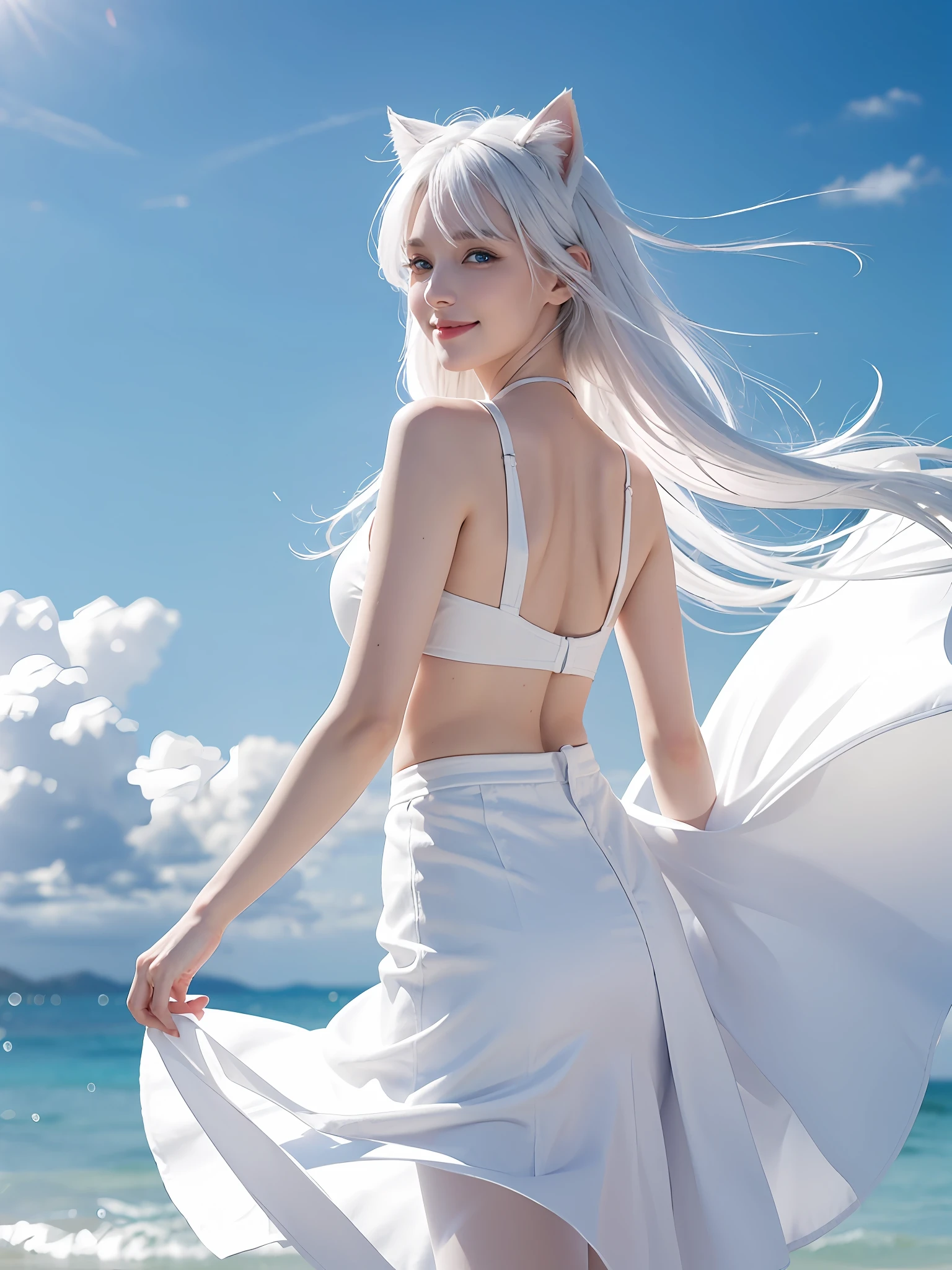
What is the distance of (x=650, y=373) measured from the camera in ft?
4.78

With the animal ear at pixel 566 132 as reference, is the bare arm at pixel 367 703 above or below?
below

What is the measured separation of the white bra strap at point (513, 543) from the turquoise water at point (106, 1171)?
12.2ft

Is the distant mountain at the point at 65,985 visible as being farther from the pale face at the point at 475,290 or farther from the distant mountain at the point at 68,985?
the pale face at the point at 475,290

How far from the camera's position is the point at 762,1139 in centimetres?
152

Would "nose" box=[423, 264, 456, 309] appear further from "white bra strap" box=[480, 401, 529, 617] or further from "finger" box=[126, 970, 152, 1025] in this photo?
"finger" box=[126, 970, 152, 1025]

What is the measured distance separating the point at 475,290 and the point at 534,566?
1.17ft

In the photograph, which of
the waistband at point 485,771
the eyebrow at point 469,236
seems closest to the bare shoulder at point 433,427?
the eyebrow at point 469,236

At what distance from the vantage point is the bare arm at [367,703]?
1140 mm

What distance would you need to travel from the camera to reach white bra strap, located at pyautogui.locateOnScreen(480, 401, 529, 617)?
1268mm

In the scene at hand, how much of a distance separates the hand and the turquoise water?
11.5 feet

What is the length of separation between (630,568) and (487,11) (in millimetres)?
11300

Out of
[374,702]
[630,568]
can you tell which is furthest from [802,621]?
[374,702]

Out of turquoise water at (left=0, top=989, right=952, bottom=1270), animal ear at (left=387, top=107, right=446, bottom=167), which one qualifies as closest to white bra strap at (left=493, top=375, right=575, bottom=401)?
animal ear at (left=387, top=107, right=446, bottom=167)

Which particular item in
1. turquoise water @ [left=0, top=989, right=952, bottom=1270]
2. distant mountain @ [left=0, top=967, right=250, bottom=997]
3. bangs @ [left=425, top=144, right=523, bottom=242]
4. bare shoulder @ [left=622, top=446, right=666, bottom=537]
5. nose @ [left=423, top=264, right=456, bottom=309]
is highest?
bangs @ [left=425, top=144, right=523, bottom=242]
